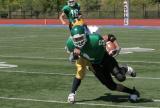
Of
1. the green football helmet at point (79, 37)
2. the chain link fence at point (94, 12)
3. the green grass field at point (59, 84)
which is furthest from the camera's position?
the chain link fence at point (94, 12)

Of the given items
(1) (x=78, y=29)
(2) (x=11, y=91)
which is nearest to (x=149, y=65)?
(2) (x=11, y=91)

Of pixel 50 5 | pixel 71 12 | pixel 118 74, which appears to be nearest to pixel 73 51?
pixel 118 74

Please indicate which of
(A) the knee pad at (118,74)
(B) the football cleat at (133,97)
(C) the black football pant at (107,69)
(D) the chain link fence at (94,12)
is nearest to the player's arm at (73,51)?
(C) the black football pant at (107,69)

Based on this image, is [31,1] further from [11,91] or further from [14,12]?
[11,91]

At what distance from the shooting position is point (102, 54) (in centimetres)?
905

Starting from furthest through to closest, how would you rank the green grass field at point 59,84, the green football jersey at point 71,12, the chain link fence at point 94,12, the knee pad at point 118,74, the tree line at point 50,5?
the tree line at point 50,5 → the chain link fence at point 94,12 → the green football jersey at point 71,12 → the green grass field at point 59,84 → the knee pad at point 118,74

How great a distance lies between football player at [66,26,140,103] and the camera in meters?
8.86

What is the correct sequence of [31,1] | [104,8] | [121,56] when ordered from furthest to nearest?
[31,1]
[104,8]
[121,56]

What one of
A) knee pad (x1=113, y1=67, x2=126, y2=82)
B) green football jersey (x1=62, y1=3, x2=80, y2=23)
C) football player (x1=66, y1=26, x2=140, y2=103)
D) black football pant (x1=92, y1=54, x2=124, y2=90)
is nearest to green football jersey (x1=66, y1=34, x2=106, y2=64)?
football player (x1=66, y1=26, x2=140, y2=103)

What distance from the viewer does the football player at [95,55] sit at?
349 inches

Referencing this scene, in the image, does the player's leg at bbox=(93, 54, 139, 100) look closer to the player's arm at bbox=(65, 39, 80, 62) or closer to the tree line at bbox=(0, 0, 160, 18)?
the player's arm at bbox=(65, 39, 80, 62)

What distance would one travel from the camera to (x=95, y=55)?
29.5 ft

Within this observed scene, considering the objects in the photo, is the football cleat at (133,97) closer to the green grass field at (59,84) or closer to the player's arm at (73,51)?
the green grass field at (59,84)

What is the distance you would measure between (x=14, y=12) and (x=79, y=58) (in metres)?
56.9
